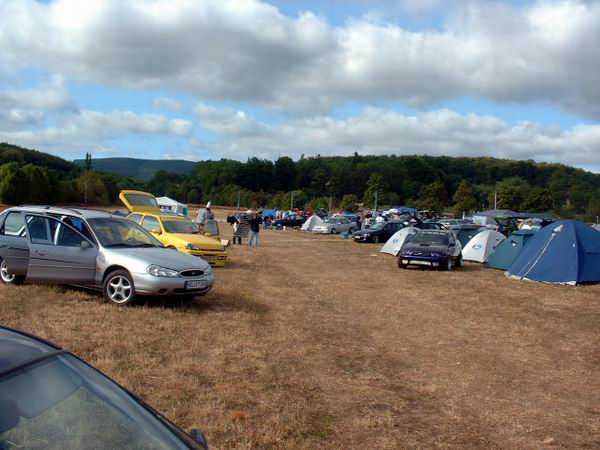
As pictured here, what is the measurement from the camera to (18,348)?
2346 millimetres

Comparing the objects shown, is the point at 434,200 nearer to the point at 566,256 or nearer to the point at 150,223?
the point at 566,256

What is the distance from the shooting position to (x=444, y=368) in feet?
23.4

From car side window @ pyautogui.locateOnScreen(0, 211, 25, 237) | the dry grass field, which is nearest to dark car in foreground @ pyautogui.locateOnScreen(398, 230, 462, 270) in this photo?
the dry grass field

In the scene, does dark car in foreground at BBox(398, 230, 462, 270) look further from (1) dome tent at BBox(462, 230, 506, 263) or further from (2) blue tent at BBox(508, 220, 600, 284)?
(2) blue tent at BBox(508, 220, 600, 284)

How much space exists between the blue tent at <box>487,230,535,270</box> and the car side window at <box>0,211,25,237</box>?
15469 millimetres

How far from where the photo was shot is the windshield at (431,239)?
20.7 meters

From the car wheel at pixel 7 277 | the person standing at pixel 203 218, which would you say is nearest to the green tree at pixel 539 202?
the person standing at pixel 203 218

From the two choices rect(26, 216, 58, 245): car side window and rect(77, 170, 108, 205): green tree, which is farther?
rect(77, 170, 108, 205): green tree

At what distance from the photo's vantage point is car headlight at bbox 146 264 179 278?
9195mm

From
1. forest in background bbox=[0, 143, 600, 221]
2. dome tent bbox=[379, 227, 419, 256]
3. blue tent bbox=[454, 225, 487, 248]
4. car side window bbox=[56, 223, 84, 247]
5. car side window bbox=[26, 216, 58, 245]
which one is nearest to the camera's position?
car side window bbox=[56, 223, 84, 247]

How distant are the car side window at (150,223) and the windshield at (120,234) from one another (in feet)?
19.4

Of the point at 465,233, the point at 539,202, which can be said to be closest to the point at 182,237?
the point at 465,233

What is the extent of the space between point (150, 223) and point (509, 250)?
480 inches

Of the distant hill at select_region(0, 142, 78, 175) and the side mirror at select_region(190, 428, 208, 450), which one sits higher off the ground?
the distant hill at select_region(0, 142, 78, 175)
